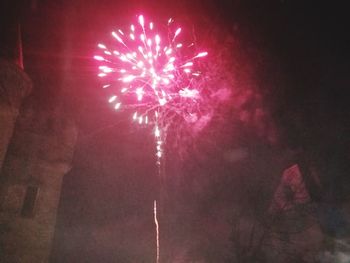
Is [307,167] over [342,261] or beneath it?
over

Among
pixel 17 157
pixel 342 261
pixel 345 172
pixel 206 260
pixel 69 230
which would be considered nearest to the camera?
pixel 17 157

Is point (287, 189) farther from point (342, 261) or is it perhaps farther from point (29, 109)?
point (29, 109)

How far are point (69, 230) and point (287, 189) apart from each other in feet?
45.7

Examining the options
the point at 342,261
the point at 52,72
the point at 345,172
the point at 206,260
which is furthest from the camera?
the point at 206,260

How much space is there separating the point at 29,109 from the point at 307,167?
1463 cm

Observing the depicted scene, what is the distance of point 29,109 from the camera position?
15617mm

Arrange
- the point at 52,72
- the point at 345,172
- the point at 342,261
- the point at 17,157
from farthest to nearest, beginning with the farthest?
the point at 342,261
the point at 345,172
the point at 52,72
the point at 17,157

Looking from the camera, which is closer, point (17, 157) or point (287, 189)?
point (17, 157)

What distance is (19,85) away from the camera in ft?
44.7

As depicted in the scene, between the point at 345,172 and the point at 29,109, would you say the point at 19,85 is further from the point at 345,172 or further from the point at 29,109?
the point at 345,172

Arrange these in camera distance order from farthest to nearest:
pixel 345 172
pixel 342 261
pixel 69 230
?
pixel 342 261, pixel 69 230, pixel 345 172

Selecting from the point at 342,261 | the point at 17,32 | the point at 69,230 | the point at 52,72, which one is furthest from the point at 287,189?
the point at 17,32

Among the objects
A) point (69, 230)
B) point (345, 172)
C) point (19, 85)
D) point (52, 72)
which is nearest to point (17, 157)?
point (19, 85)

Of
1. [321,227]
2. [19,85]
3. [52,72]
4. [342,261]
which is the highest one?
[52,72]
